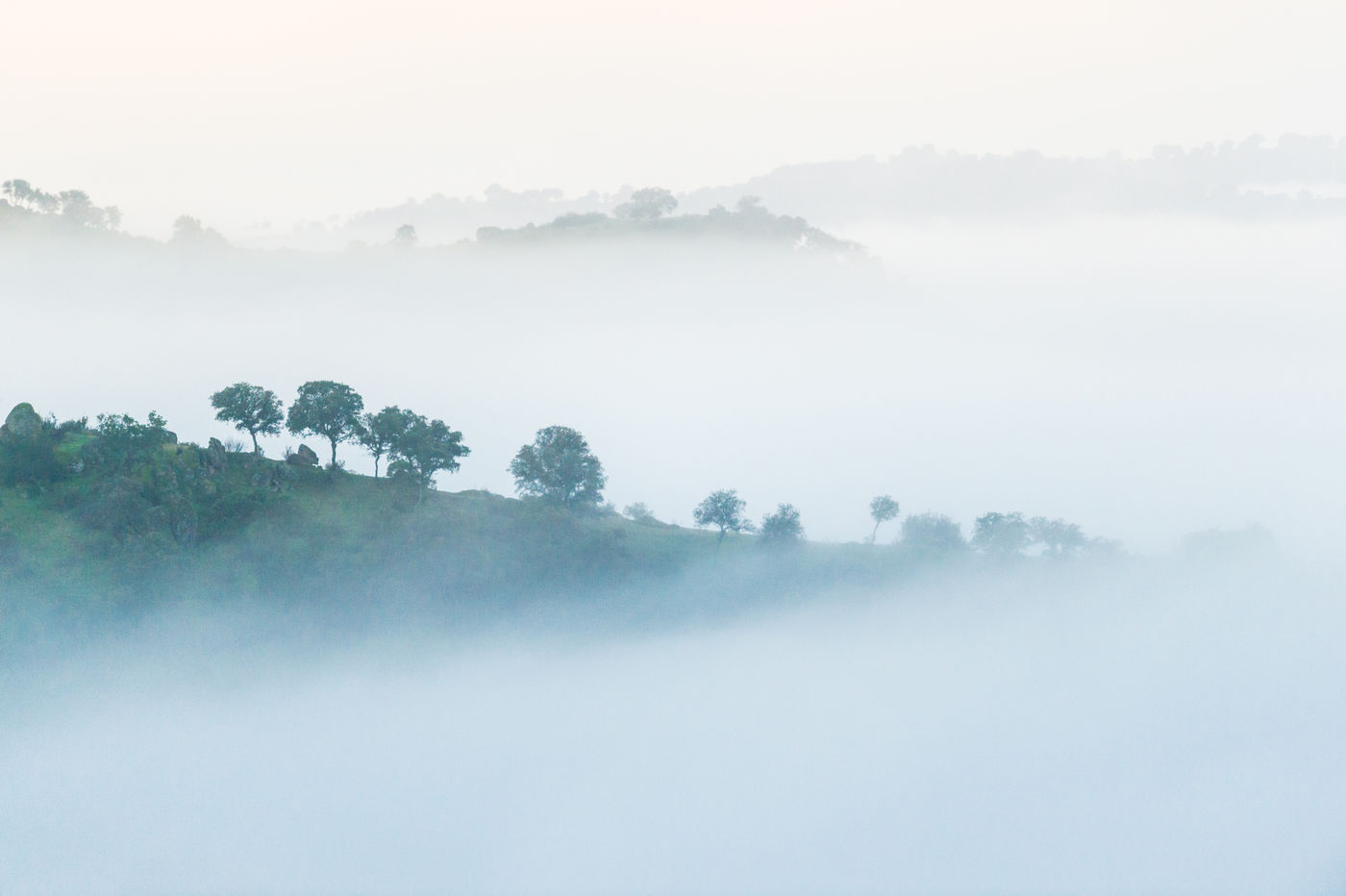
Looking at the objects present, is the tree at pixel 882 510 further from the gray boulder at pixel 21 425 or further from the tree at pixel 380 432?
the gray boulder at pixel 21 425

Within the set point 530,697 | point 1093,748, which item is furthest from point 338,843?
point 1093,748

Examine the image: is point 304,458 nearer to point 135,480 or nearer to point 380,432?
point 380,432

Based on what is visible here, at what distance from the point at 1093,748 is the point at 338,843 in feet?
466

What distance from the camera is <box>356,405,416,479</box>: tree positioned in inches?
3696

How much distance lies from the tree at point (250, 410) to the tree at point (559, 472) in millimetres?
24793

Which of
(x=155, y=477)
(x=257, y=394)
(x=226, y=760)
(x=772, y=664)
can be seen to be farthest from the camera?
(x=772, y=664)

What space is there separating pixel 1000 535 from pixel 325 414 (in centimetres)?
9219

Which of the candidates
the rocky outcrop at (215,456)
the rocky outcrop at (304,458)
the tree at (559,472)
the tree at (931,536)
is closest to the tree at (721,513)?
the tree at (559,472)

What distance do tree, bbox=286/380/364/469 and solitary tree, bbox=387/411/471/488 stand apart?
4711 millimetres

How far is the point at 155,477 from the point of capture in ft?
272

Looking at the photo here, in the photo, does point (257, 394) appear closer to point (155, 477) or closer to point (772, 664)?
point (155, 477)

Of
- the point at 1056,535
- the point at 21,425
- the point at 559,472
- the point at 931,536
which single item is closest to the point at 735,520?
the point at 559,472

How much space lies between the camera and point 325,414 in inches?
3639

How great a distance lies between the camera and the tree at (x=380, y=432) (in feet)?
308
